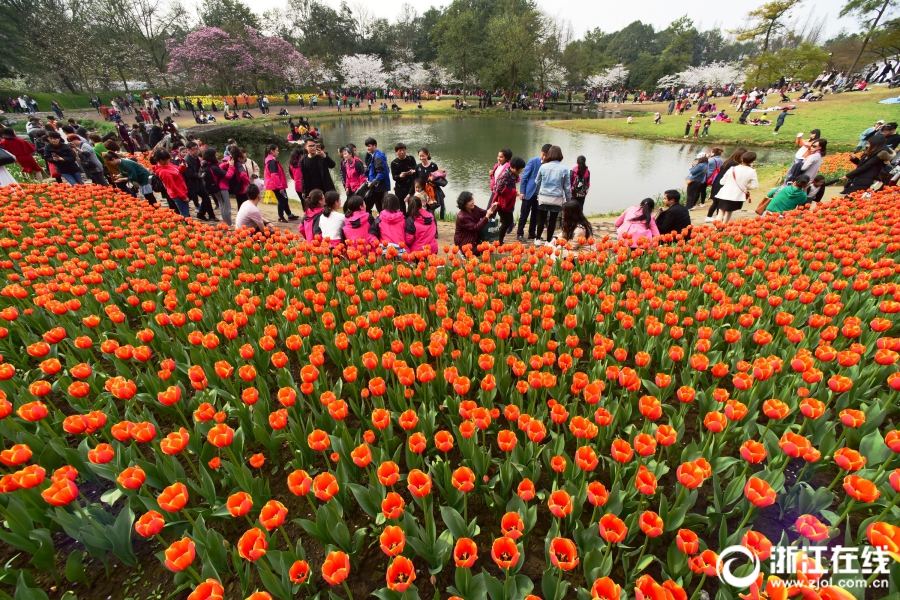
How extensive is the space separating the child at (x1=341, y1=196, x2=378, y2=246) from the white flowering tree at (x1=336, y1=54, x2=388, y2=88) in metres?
70.1

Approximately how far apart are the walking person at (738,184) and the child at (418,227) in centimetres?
564

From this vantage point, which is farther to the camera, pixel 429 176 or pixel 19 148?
pixel 19 148

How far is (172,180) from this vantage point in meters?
8.48

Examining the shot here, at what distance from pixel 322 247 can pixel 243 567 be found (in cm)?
338

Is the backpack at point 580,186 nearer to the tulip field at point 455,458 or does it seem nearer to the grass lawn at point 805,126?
the tulip field at point 455,458

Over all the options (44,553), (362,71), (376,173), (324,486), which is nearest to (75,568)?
(44,553)

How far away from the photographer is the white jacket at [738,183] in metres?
7.69

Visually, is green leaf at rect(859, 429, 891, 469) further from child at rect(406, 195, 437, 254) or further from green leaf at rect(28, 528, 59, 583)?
child at rect(406, 195, 437, 254)

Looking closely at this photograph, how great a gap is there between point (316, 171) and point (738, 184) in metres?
8.35

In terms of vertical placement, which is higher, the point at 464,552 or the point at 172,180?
the point at 172,180

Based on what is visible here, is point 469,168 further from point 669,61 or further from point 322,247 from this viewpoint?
point 669,61

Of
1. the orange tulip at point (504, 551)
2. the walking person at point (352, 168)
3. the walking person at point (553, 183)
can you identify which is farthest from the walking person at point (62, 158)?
the orange tulip at point (504, 551)

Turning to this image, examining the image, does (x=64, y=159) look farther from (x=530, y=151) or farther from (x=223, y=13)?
(x=223, y=13)

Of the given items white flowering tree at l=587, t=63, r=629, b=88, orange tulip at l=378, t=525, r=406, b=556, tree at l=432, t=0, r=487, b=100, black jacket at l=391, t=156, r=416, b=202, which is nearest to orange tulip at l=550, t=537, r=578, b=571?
orange tulip at l=378, t=525, r=406, b=556
